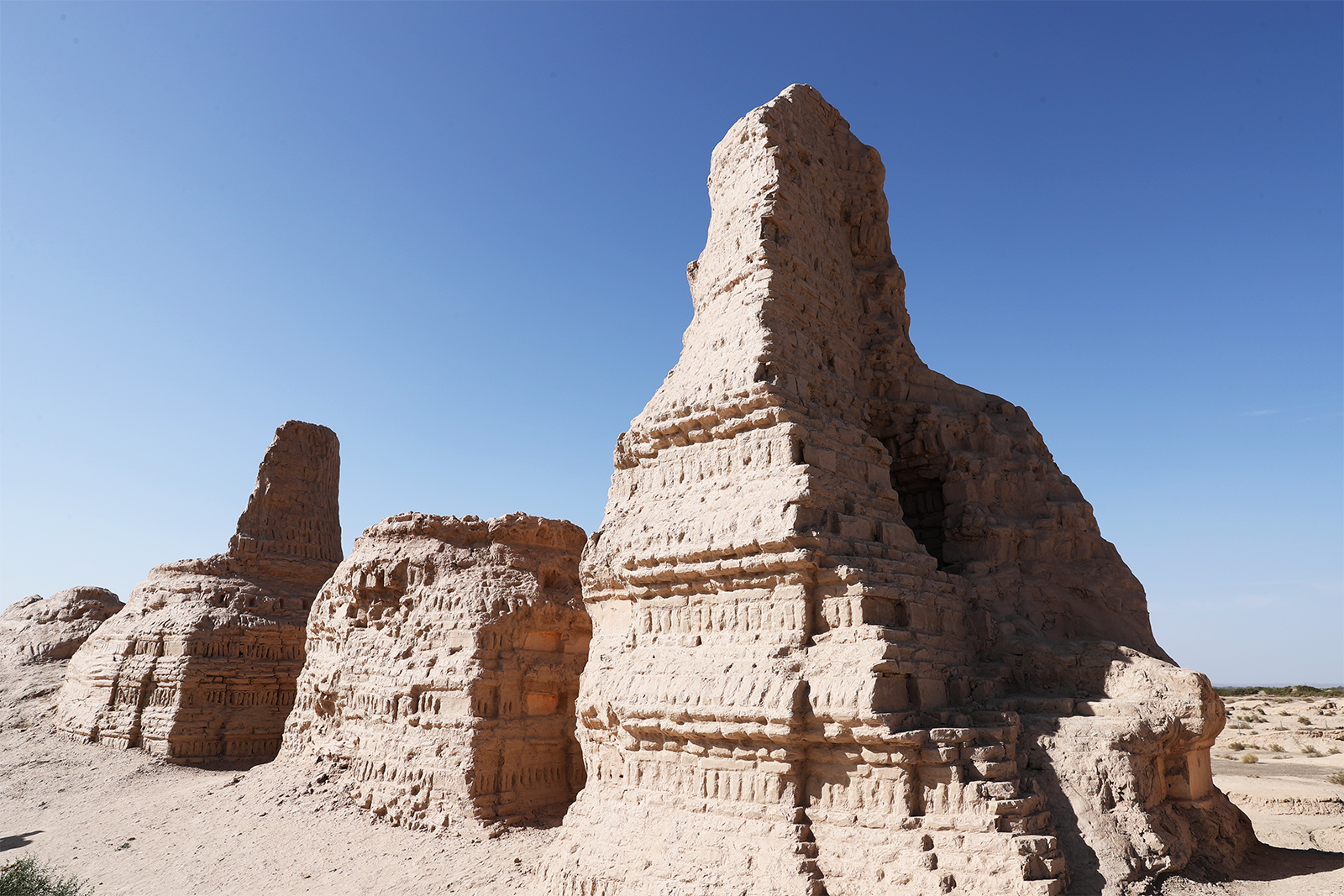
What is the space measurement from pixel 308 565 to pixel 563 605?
12.8m

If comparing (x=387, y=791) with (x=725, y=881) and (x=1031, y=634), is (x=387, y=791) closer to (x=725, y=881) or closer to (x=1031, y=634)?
(x=725, y=881)

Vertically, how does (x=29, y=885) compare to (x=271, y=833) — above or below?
above

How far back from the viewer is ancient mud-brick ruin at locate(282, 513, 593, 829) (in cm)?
1543

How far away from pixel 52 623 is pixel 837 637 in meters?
31.1

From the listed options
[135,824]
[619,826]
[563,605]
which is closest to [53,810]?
[135,824]

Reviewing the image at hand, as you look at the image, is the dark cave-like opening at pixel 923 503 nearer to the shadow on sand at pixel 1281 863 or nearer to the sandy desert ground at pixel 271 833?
the shadow on sand at pixel 1281 863

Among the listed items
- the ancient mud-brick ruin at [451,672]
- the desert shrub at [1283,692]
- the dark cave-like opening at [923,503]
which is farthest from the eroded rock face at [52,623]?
the desert shrub at [1283,692]

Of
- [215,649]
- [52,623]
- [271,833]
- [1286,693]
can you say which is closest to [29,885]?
[271,833]

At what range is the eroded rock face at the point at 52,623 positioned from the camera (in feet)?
93.0

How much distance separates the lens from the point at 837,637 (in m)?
9.28

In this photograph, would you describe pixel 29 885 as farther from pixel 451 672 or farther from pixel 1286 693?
pixel 1286 693

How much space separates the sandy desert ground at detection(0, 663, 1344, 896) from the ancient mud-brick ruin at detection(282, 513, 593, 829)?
0.68 m

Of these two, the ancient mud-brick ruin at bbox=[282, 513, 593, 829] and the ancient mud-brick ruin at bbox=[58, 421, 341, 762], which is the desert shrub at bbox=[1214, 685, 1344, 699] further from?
the ancient mud-brick ruin at bbox=[58, 421, 341, 762]

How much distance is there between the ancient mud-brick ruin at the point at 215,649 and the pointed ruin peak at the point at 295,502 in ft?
0.12
